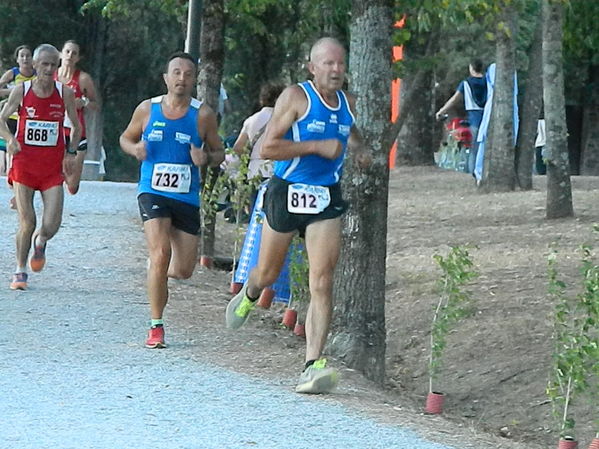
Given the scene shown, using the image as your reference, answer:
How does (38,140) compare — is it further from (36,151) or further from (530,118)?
(530,118)

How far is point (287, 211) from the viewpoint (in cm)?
909

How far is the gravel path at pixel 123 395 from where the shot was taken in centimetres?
753

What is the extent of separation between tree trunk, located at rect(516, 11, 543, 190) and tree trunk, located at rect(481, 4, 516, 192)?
0.85m

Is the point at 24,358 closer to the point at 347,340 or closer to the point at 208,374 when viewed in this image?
the point at 208,374

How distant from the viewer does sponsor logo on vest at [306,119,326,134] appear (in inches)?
352

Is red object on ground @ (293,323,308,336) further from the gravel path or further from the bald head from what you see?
the bald head

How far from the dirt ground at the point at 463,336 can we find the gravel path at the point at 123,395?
32 cm

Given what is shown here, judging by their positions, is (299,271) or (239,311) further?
(299,271)

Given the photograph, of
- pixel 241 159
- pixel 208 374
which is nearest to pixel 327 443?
pixel 208 374

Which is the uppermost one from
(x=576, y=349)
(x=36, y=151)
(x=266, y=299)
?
(x=36, y=151)

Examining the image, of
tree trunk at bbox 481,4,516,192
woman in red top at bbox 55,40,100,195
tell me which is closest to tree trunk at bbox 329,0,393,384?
woman in red top at bbox 55,40,100,195

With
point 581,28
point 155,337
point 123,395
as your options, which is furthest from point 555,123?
point 123,395

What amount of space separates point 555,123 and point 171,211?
990 centimetres

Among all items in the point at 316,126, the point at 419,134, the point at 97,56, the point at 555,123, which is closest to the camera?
the point at 316,126
